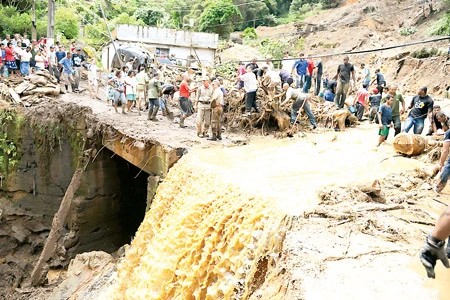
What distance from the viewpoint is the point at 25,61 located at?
1559cm

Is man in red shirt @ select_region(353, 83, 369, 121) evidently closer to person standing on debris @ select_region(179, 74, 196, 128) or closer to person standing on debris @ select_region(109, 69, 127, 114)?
person standing on debris @ select_region(179, 74, 196, 128)

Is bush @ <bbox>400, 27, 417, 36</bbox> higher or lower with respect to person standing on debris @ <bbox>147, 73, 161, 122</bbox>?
higher

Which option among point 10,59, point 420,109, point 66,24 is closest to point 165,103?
point 10,59

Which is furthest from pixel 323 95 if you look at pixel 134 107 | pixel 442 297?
pixel 442 297

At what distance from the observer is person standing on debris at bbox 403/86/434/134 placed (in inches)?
392

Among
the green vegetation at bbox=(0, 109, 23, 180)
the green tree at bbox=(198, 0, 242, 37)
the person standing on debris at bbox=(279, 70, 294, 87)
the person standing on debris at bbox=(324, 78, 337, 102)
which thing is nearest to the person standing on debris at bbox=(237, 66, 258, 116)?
the person standing on debris at bbox=(279, 70, 294, 87)

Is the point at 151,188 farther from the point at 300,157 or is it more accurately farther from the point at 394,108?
the point at 394,108

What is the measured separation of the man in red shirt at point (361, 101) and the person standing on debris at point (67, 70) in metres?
10.3

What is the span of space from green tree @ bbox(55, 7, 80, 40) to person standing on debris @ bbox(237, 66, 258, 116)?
22598 mm

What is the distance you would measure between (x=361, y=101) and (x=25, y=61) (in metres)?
12.5

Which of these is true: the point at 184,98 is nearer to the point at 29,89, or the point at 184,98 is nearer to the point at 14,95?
the point at 29,89

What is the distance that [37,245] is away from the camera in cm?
1343

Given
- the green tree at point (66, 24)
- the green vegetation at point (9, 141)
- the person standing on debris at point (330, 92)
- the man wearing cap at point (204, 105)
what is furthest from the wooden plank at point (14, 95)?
the green tree at point (66, 24)

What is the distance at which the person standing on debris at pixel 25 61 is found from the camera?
1552 cm
